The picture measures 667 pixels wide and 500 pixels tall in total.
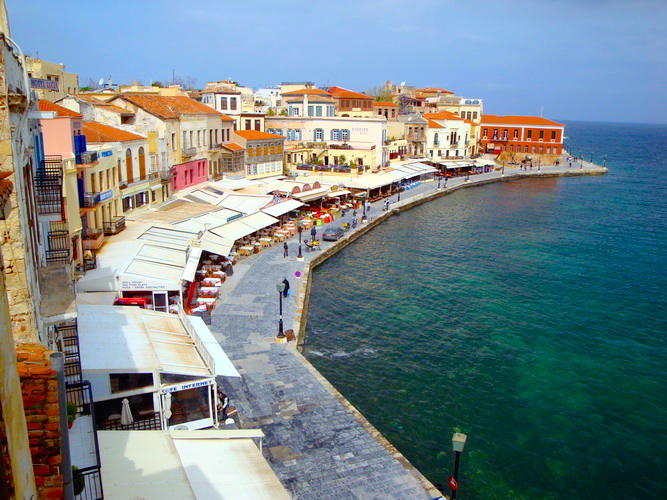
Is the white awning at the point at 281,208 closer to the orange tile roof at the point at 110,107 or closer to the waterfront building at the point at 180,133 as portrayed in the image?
the waterfront building at the point at 180,133

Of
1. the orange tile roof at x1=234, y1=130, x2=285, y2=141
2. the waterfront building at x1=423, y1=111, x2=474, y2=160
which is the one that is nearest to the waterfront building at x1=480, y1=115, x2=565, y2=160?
the waterfront building at x1=423, y1=111, x2=474, y2=160

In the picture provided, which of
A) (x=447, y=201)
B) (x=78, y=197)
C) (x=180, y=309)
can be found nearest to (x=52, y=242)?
(x=180, y=309)

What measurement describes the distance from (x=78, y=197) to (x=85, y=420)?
12.9 m

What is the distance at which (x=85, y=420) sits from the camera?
921cm

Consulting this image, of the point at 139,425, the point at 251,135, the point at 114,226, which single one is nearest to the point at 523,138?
the point at 251,135

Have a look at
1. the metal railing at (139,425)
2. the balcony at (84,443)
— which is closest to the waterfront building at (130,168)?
the metal railing at (139,425)

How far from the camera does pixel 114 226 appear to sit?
Result: 23.7 meters

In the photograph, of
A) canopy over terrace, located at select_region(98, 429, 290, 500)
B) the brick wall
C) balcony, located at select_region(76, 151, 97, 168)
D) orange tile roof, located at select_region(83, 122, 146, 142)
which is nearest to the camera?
the brick wall

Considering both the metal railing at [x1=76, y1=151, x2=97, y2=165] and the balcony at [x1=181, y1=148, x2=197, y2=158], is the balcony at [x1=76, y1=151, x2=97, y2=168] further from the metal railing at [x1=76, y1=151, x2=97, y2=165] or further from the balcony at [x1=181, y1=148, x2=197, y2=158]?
the balcony at [x1=181, y1=148, x2=197, y2=158]

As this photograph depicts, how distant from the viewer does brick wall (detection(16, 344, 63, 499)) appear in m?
4.59

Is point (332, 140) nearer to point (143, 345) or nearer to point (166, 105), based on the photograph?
point (166, 105)

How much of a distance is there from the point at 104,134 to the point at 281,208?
12.6 m

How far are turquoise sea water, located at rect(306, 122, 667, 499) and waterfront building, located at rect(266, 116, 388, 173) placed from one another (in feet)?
52.4

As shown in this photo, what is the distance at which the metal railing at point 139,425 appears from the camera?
1234cm
